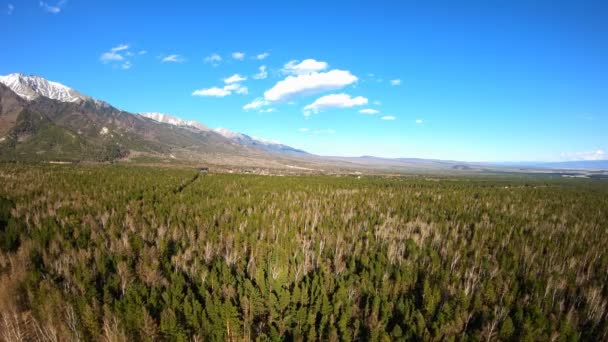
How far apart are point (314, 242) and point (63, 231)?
16.0 meters

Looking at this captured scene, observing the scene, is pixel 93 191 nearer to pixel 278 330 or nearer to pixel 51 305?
pixel 51 305

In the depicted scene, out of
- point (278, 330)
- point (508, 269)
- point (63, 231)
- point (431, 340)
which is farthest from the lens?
point (63, 231)

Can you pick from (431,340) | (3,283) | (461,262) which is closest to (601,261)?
(461,262)

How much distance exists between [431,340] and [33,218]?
2679 centimetres

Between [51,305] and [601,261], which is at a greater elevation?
[51,305]

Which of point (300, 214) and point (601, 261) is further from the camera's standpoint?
point (300, 214)

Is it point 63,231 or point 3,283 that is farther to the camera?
point 63,231

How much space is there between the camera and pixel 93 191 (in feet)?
115

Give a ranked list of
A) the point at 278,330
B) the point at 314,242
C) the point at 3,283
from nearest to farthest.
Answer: the point at 278,330
the point at 3,283
the point at 314,242

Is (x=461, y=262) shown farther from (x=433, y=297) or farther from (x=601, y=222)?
(x=601, y=222)

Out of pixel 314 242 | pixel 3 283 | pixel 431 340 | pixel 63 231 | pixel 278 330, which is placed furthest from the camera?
pixel 314 242

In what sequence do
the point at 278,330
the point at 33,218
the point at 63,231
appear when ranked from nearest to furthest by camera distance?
1. the point at 278,330
2. the point at 63,231
3. the point at 33,218

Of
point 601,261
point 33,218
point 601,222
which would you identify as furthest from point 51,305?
point 601,222

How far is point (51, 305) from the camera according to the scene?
8328 mm
